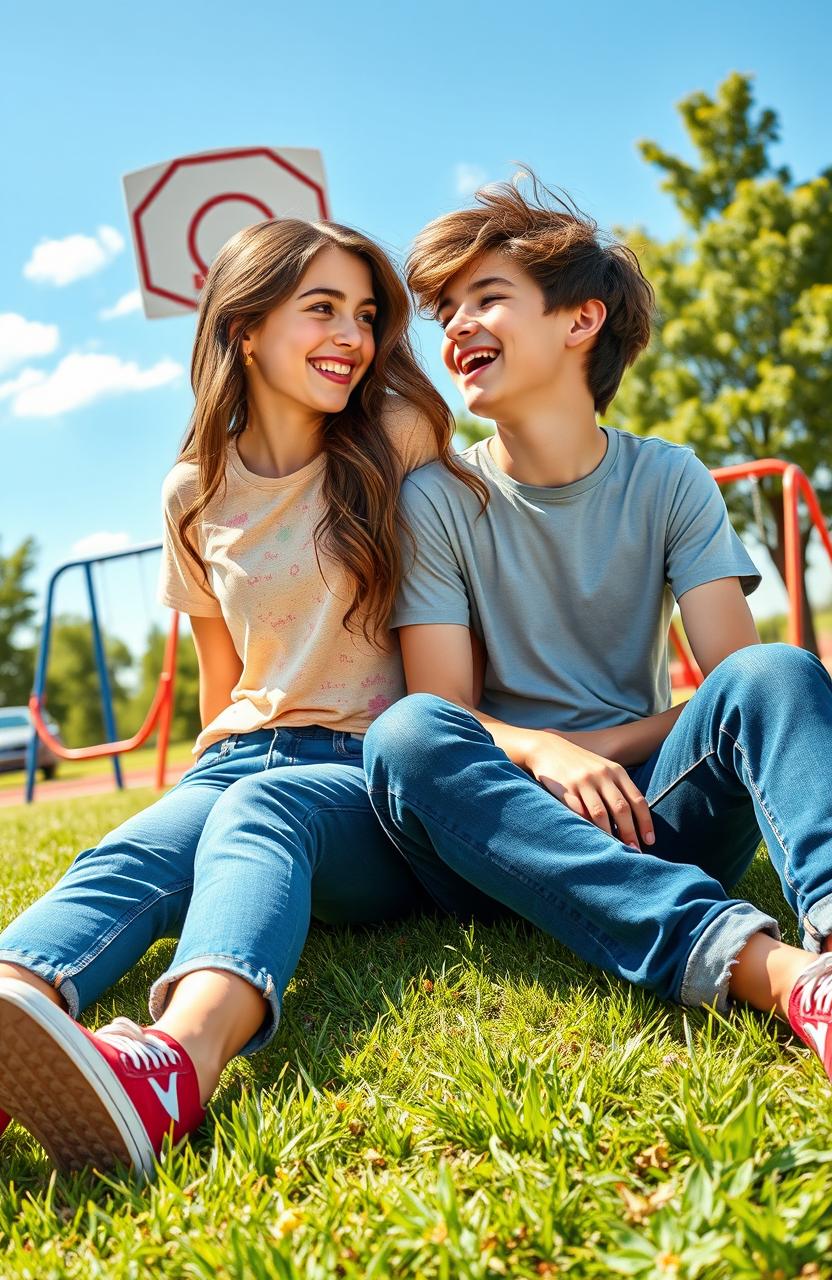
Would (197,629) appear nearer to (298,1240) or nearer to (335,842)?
(335,842)

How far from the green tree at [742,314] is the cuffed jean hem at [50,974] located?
15.4 metres

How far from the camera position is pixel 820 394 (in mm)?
16766

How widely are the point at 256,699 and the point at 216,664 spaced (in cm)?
26

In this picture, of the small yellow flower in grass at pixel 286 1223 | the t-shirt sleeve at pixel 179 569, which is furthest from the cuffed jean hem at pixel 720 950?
the t-shirt sleeve at pixel 179 569

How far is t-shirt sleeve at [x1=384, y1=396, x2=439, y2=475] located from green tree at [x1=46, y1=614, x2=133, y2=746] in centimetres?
2754

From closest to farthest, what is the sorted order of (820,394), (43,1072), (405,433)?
(43,1072) < (405,433) < (820,394)

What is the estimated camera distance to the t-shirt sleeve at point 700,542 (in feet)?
7.52

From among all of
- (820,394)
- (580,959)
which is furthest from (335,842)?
(820,394)

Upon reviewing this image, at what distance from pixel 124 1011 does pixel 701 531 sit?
1480 millimetres

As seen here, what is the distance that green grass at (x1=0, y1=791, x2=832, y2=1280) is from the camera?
3.62ft

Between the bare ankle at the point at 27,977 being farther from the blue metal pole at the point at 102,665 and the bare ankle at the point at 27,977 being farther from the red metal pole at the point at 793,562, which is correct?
the blue metal pole at the point at 102,665

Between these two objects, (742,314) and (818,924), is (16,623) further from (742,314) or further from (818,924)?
(818,924)

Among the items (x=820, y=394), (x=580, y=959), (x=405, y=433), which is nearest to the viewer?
(x=580, y=959)

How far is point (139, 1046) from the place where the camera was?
1.42 meters
